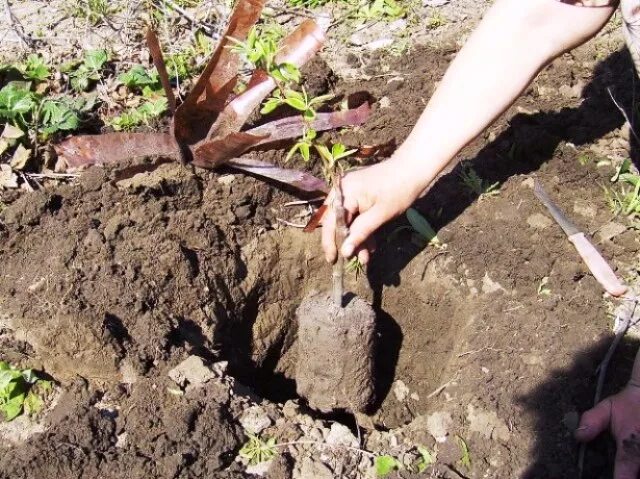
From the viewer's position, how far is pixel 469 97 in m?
1.93

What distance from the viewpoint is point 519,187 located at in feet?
7.90

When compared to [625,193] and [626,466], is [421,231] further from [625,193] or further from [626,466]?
[626,466]

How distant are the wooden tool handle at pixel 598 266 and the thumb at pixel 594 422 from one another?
44 centimetres

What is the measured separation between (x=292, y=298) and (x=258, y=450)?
2.49 ft

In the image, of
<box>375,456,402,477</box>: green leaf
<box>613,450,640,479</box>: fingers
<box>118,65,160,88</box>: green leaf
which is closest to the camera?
<box>613,450,640,479</box>: fingers

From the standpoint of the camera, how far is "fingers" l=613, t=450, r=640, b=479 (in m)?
1.69

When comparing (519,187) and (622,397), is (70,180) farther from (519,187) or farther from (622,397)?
(622,397)

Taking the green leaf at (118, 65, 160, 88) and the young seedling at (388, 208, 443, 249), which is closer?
the young seedling at (388, 208, 443, 249)

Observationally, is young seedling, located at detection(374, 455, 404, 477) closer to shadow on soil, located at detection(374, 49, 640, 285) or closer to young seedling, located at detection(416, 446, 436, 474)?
young seedling, located at detection(416, 446, 436, 474)

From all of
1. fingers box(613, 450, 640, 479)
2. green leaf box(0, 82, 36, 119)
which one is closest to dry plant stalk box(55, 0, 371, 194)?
green leaf box(0, 82, 36, 119)

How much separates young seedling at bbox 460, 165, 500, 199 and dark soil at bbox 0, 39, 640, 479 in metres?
0.02

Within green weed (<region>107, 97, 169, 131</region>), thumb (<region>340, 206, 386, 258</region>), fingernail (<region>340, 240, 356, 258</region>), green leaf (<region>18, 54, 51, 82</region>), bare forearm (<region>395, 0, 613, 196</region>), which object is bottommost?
green weed (<region>107, 97, 169, 131</region>)

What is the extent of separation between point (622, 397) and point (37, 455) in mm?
1549


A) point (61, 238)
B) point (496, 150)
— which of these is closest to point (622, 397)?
point (496, 150)
